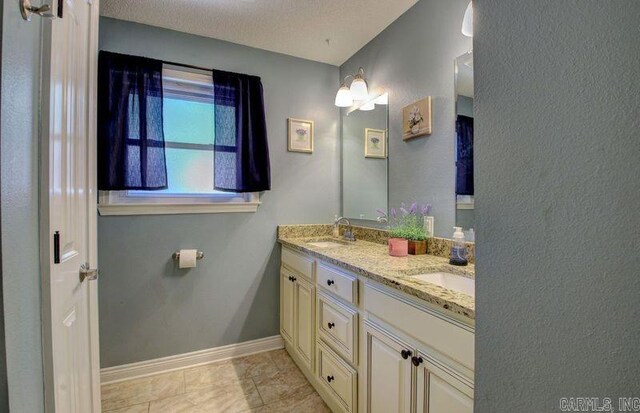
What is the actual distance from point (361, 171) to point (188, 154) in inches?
52.9

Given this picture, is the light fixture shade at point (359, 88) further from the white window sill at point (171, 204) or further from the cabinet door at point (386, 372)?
the cabinet door at point (386, 372)

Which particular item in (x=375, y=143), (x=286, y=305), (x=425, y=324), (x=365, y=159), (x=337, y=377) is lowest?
(x=337, y=377)

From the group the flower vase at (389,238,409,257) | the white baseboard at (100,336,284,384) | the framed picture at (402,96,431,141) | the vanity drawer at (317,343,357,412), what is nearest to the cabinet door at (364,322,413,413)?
the vanity drawer at (317,343,357,412)

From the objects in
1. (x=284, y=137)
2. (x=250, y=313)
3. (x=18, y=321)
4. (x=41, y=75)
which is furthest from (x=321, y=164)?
(x=18, y=321)

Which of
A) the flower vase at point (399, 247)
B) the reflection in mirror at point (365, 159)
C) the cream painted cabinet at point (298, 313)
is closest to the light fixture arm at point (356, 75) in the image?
the reflection in mirror at point (365, 159)

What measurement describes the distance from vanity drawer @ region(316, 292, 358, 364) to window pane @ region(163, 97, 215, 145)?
149 centimetres

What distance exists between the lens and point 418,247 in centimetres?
175

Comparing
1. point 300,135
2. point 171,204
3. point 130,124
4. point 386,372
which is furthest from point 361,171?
point 130,124

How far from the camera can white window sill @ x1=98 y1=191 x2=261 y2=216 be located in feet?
6.60

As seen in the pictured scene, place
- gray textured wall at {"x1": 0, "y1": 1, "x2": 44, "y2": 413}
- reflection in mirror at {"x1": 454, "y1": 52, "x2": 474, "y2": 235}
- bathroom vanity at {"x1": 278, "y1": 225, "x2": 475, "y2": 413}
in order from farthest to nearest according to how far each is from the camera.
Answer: reflection in mirror at {"x1": 454, "y1": 52, "x2": 474, "y2": 235} → bathroom vanity at {"x1": 278, "y1": 225, "x2": 475, "y2": 413} → gray textured wall at {"x1": 0, "y1": 1, "x2": 44, "y2": 413}

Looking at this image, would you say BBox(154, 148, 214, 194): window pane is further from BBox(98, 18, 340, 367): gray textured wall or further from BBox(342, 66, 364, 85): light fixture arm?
BBox(342, 66, 364, 85): light fixture arm

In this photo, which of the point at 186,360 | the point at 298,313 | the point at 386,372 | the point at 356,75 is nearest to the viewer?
the point at 386,372

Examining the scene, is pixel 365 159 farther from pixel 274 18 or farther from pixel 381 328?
pixel 381 328

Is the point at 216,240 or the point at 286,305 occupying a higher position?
the point at 216,240
